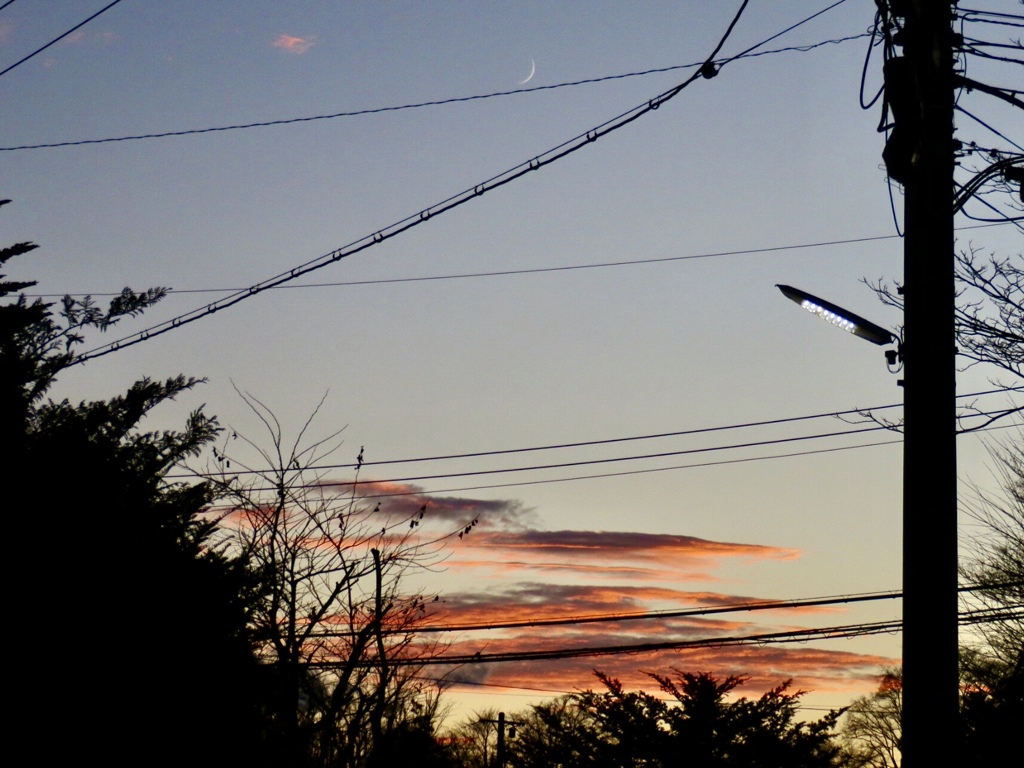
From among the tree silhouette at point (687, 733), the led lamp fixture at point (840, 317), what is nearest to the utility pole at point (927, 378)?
the led lamp fixture at point (840, 317)

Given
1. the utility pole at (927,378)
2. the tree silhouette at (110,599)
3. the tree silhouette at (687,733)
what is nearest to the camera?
the utility pole at (927,378)

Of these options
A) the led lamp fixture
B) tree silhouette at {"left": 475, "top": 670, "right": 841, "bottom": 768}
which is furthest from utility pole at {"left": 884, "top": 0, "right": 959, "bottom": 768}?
tree silhouette at {"left": 475, "top": 670, "right": 841, "bottom": 768}

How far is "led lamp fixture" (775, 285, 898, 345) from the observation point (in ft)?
20.7

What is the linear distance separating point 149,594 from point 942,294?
7462 millimetres

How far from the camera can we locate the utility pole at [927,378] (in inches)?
209

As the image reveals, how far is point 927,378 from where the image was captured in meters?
5.70

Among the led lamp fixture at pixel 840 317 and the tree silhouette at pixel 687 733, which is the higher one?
the led lamp fixture at pixel 840 317

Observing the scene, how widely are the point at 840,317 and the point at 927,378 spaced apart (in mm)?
983

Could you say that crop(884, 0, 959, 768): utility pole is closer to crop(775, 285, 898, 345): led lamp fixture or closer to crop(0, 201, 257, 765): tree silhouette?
crop(775, 285, 898, 345): led lamp fixture

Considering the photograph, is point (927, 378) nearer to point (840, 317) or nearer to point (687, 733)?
point (840, 317)

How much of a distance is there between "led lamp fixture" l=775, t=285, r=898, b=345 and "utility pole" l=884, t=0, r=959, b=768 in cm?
39

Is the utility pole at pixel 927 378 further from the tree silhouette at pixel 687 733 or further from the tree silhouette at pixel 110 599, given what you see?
the tree silhouette at pixel 687 733

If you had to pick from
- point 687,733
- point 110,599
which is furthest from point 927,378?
point 687,733

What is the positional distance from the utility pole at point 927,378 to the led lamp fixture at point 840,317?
388 millimetres
